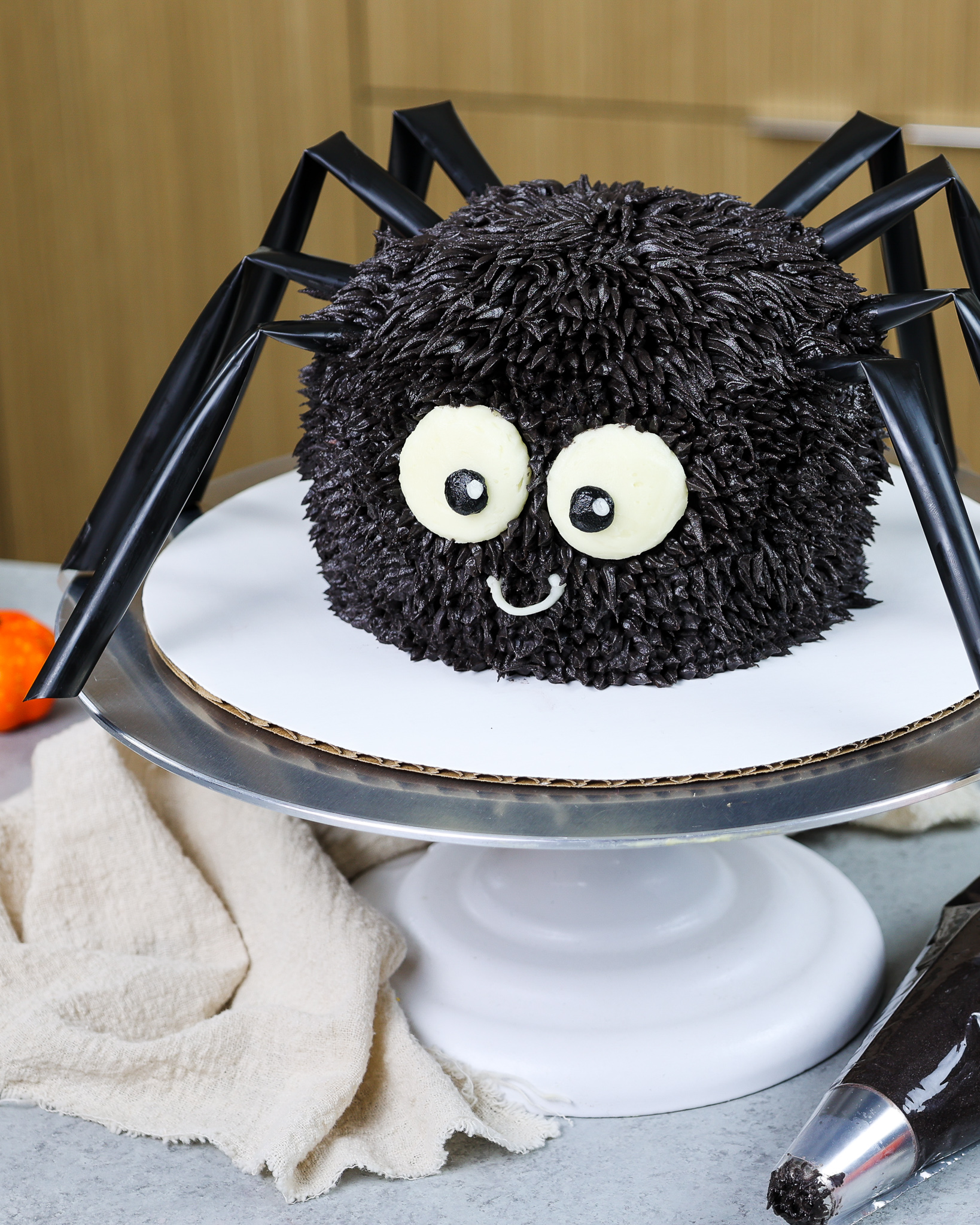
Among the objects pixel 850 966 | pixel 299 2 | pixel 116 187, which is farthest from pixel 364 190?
pixel 116 187

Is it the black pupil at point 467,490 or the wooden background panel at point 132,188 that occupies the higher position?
the wooden background panel at point 132,188

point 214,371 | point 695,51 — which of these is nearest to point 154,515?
point 214,371

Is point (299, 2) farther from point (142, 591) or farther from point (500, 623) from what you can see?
point (500, 623)

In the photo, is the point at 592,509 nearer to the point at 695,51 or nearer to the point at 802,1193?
the point at 802,1193

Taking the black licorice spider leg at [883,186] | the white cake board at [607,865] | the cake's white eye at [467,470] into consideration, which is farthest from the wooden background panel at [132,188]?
the cake's white eye at [467,470]

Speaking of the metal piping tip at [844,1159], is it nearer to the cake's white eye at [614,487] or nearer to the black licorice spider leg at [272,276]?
the cake's white eye at [614,487]

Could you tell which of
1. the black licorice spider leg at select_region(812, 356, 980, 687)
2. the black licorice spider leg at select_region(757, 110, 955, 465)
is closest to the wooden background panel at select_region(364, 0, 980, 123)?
the black licorice spider leg at select_region(757, 110, 955, 465)

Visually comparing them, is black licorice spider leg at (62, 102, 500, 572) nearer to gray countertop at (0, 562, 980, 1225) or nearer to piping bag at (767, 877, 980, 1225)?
gray countertop at (0, 562, 980, 1225)
